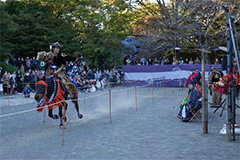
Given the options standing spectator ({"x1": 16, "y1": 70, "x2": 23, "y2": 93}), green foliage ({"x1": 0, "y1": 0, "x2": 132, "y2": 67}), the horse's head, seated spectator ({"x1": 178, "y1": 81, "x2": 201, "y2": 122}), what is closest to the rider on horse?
the horse's head

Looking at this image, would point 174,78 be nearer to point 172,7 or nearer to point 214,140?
point 172,7

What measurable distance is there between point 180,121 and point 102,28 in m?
25.1

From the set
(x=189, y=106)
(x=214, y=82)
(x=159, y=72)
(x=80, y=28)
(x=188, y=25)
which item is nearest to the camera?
(x=189, y=106)

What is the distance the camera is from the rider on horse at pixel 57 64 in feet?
33.3

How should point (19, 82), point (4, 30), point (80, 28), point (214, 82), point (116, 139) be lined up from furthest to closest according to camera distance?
1. point (80, 28)
2. point (4, 30)
3. point (19, 82)
4. point (214, 82)
5. point (116, 139)

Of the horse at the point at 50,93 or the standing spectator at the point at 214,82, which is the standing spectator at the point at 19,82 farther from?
the horse at the point at 50,93

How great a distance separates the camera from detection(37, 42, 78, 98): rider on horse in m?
10.1

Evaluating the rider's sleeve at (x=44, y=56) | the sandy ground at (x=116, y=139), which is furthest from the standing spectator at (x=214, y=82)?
the rider's sleeve at (x=44, y=56)

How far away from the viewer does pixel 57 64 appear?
1054 centimetres

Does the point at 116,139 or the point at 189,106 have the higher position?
the point at 189,106

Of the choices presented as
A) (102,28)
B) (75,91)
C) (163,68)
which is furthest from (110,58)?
(75,91)

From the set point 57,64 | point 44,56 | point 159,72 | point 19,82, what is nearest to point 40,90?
point 44,56

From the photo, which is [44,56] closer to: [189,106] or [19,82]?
[189,106]

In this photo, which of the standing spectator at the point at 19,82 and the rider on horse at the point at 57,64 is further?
the standing spectator at the point at 19,82
